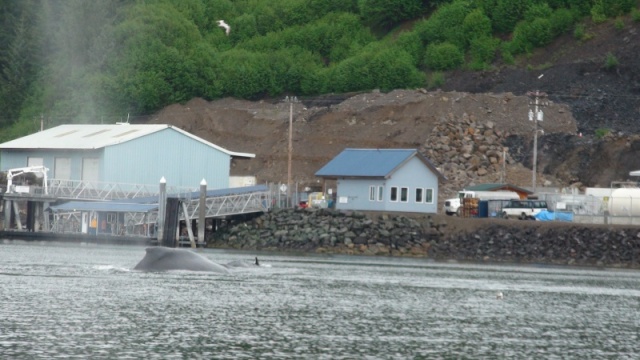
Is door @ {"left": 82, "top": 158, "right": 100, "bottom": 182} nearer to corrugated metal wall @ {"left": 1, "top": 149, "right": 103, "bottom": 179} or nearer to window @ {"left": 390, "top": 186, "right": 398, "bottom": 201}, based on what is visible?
corrugated metal wall @ {"left": 1, "top": 149, "right": 103, "bottom": 179}

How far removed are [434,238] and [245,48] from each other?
7151 cm

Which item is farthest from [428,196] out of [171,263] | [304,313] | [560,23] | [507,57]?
[560,23]

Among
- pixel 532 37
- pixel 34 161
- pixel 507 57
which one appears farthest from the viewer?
pixel 532 37

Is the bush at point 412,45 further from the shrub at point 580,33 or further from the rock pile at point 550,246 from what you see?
the rock pile at point 550,246

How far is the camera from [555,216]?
77.1 meters

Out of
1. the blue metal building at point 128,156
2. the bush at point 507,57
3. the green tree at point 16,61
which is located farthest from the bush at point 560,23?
the green tree at point 16,61

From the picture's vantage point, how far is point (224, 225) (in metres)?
81.4

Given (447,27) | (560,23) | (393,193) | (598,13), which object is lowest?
(393,193)

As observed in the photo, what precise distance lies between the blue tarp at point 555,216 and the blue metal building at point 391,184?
23.9 ft

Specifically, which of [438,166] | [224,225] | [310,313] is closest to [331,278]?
[310,313]

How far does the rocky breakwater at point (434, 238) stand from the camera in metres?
70.2

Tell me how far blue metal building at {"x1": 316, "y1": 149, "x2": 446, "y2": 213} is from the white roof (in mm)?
11524

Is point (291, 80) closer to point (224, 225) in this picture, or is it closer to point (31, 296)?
point (224, 225)

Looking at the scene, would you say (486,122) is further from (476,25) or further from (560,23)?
(476,25)
